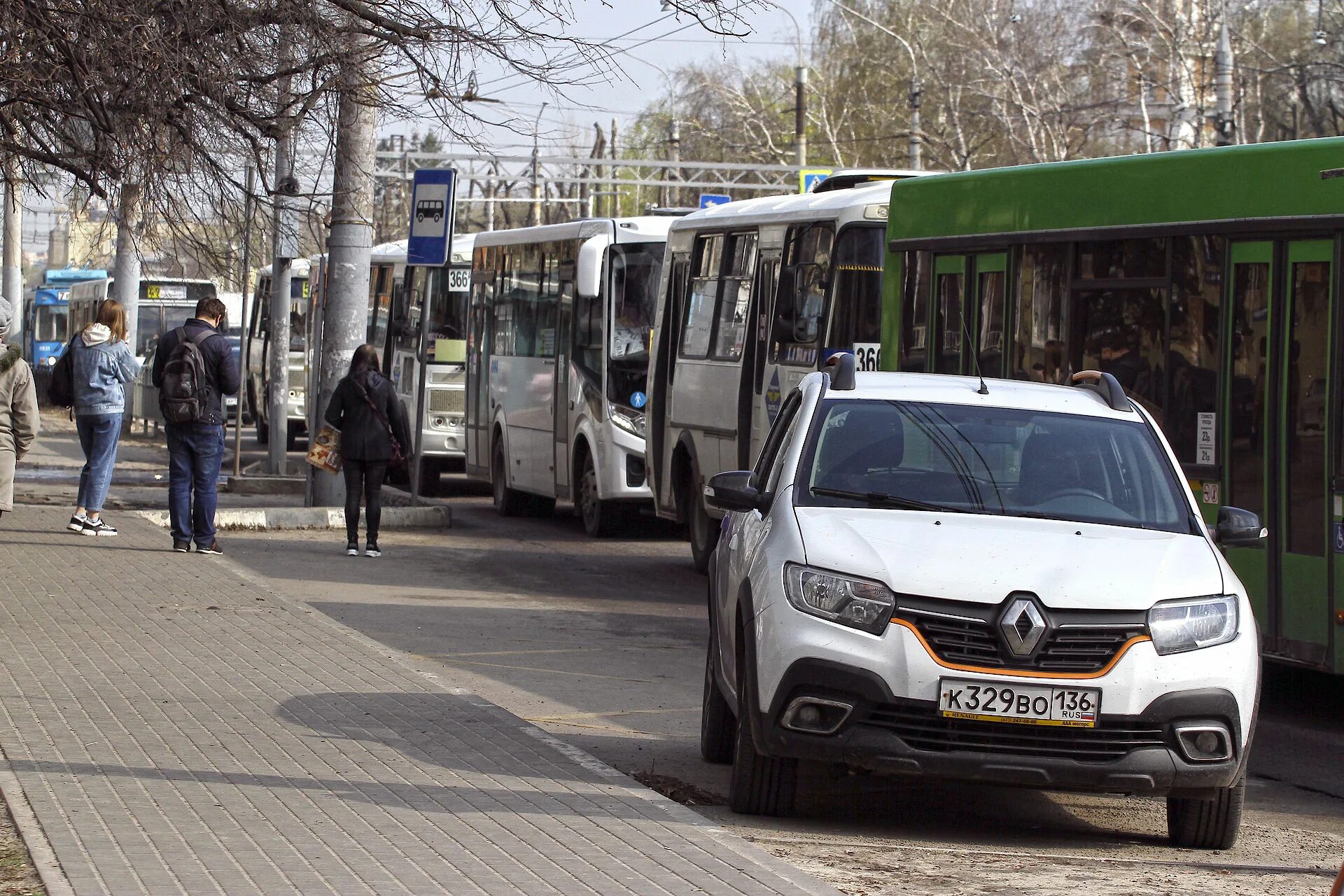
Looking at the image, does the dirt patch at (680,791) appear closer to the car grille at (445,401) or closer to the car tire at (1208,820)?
the car tire at (1208,820)

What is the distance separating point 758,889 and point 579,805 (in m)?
1.31

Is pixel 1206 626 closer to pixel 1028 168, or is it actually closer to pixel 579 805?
pixel 579 805

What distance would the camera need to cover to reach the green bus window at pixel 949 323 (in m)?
12.5

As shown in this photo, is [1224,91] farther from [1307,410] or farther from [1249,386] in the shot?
[1307,410]

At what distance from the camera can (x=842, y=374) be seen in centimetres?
765

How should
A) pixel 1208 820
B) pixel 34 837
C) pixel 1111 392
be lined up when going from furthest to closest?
pixel 1111 392, pixel 1208 820, pixel 34 837

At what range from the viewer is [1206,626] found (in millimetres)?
6391

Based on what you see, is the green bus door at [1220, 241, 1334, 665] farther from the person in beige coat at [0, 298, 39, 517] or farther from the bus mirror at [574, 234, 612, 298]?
the bus mirror at [574, 234, 612, 298]

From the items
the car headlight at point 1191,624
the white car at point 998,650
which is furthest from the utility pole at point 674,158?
the car headlight at point 1191,624

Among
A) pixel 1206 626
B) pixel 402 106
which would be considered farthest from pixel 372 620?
pixel 1206 626

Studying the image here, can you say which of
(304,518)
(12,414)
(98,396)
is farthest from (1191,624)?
(304,518)

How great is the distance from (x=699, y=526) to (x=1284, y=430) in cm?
683

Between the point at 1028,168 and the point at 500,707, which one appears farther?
the point at 1028,168

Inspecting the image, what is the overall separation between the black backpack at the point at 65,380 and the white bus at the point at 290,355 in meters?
18.0
